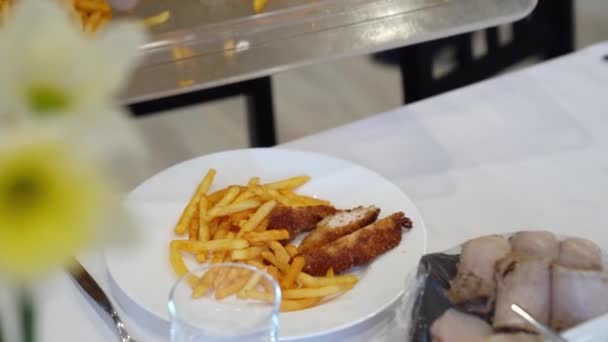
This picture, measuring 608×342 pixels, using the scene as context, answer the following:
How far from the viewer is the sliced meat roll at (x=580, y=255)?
0.76 m

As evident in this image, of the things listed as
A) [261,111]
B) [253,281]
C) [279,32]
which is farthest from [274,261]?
[261,111]

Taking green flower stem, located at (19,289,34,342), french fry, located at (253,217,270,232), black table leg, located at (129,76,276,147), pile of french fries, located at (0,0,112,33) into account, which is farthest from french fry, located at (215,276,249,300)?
black table leg, located at (129,76,276,147)

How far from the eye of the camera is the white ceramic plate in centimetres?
85

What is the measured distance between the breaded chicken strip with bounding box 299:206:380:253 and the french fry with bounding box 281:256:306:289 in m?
0.04

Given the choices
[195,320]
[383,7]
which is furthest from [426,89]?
[195,320]

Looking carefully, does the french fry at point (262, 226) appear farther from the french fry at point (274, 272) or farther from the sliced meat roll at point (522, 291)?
the sliced meat roll at point (522, 291)

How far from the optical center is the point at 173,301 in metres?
0.70

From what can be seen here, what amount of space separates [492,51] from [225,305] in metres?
1.40

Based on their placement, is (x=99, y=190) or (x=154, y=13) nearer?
(x=99, y=190)

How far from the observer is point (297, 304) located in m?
0.86

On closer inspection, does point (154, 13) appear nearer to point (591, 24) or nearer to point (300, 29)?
point (300, 29)

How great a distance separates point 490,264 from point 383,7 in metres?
0.62

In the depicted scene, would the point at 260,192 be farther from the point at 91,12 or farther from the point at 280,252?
the point at 91,12

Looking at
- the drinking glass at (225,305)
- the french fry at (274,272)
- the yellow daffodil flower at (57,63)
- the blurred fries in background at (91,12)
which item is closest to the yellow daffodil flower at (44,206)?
the yellow daffodil flower at (57,63)
